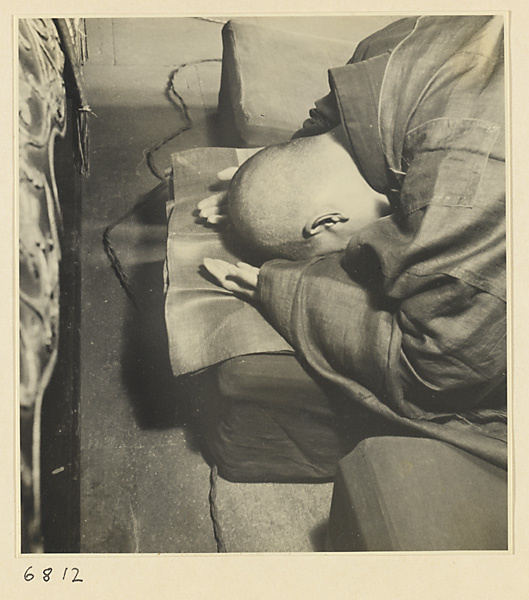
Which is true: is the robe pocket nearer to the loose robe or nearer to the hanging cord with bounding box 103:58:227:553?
the loose robe

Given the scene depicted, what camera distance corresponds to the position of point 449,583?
5.39 feet

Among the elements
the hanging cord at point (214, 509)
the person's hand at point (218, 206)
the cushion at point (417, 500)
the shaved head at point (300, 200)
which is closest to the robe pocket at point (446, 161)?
the shaved head at point (300, 200)

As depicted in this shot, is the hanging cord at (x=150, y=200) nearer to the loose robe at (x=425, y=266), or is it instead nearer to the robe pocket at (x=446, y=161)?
the loose robe at (x=425, y=266)

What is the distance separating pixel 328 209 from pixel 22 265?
0.77 m

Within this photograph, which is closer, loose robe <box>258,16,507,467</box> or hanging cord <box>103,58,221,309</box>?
loose robe <box>258,16,507,467</box>

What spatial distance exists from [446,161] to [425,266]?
260 millimetres

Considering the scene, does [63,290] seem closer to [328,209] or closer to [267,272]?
[267,272]

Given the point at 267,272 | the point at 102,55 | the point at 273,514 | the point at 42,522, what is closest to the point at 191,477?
the point at 273,514

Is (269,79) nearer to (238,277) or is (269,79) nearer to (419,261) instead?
(238,277)

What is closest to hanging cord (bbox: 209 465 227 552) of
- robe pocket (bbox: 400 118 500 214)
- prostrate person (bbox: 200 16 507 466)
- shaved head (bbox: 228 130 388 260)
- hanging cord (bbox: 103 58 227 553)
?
hanging cord (bbox: 103 58 227 553)

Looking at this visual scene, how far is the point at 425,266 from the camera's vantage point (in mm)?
1603

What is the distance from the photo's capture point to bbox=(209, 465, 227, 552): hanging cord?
166cm

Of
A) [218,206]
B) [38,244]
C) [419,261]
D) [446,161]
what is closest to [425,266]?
[419,261]

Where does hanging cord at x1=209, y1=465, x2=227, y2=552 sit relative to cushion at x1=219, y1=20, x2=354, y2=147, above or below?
below
